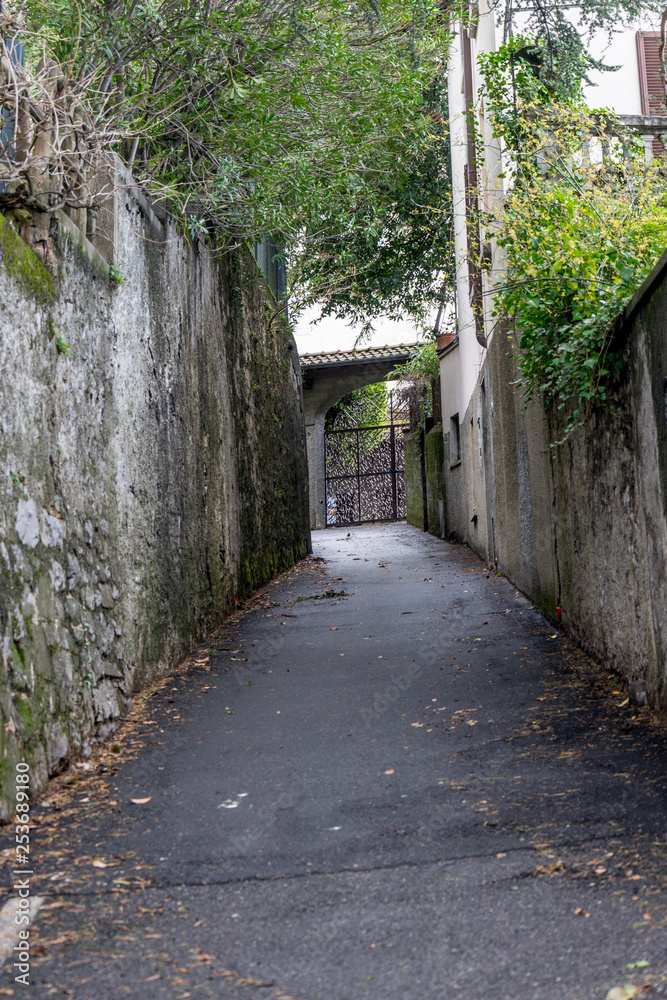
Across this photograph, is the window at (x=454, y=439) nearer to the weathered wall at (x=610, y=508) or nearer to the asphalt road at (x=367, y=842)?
the weathered wall at (x=610, y=508)

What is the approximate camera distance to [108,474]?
483 centimetres

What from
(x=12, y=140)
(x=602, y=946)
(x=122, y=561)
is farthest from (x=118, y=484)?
(x=602, y=946)

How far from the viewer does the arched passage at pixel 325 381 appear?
22562 mm

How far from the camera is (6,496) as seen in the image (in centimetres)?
349

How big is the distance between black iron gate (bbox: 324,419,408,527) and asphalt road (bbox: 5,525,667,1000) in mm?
18867

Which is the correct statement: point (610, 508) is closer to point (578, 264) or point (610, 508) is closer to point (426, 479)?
point (578, 264)

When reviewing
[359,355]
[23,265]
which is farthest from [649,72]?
[359,355]

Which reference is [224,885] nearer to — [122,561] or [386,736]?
[386,736]

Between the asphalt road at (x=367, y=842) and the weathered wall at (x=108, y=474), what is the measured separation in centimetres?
37

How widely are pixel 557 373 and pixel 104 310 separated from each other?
8.87 feet

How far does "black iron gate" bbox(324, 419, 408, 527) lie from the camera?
80.2 feet

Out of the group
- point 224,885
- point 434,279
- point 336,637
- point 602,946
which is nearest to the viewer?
point 602,946

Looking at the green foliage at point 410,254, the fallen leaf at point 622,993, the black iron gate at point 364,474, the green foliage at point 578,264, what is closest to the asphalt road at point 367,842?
the fallen leaf at point 622,993

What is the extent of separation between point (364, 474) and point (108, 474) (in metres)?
19.9
